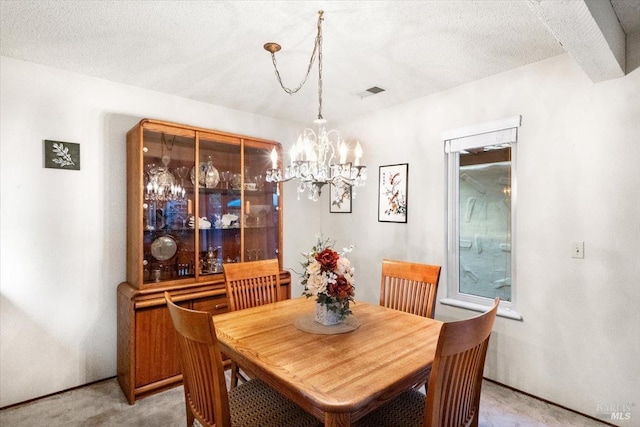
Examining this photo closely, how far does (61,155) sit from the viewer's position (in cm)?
254

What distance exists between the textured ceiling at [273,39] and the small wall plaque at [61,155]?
0.58 metres

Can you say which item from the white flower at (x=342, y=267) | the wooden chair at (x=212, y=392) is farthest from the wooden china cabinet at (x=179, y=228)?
the white flower at (x=342, y=267)

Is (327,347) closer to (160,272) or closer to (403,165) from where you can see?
(160,272)

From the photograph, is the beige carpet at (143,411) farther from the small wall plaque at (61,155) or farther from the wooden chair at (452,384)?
the small wall plaque at (61,155)

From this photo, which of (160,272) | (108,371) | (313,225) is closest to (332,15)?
(160,272)

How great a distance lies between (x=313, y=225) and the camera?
4184 millimetres

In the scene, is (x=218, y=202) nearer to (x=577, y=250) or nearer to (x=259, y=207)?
(x=259, y=207)

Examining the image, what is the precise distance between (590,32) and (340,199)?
8.81ft

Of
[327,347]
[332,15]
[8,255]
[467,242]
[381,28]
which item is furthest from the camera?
[467,242]

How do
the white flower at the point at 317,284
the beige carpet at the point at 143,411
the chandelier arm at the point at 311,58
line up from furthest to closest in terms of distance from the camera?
the beige carpet at the point at 143,411 < the chandelier arm at the point at 311,58 < the white flower at the point at 317,284

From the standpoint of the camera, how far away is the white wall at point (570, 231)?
2043 millimetres

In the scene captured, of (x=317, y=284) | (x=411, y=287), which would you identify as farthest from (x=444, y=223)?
(x=317, y=284)

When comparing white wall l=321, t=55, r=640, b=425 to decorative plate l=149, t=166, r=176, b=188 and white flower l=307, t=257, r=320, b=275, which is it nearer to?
white flower l=307, t=257, r=320, b=275

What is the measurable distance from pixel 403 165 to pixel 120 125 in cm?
257
